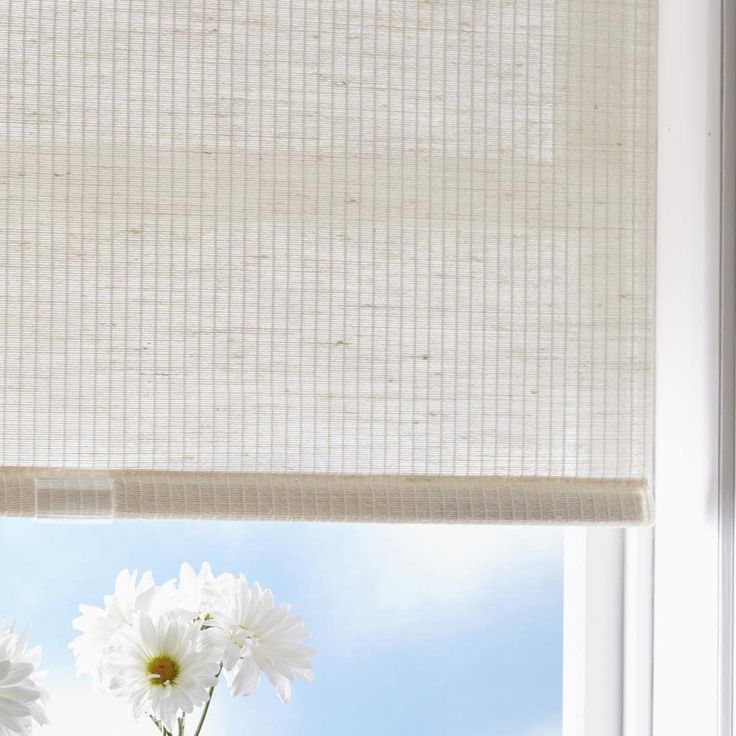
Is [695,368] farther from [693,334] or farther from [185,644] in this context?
[185,644]

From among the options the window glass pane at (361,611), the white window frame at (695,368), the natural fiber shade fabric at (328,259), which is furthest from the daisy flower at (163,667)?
the white window frame at (695,368)

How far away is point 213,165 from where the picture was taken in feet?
3.02

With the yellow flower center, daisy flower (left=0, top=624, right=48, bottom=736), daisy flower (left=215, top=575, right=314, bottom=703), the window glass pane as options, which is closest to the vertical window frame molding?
the window glass pane

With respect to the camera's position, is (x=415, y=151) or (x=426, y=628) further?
(x=426, y=628)

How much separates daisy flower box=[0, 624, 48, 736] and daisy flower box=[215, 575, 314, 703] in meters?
0.18

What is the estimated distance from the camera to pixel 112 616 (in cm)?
88

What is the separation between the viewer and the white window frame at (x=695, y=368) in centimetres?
95

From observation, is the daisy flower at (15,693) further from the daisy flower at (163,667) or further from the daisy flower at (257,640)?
the daisy flower at (257,640)

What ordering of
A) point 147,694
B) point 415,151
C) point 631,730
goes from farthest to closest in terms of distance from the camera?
point 631,730 → point 415,151 → point 147,694

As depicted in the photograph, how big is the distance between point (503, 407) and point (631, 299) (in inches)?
7.3

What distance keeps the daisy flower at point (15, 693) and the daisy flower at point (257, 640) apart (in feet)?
0.58

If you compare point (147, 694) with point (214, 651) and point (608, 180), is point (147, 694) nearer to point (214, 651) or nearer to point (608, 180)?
point (214, 651)

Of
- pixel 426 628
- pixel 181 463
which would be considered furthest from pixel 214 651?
pixel 426 628

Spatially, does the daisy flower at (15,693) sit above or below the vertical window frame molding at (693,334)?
below
